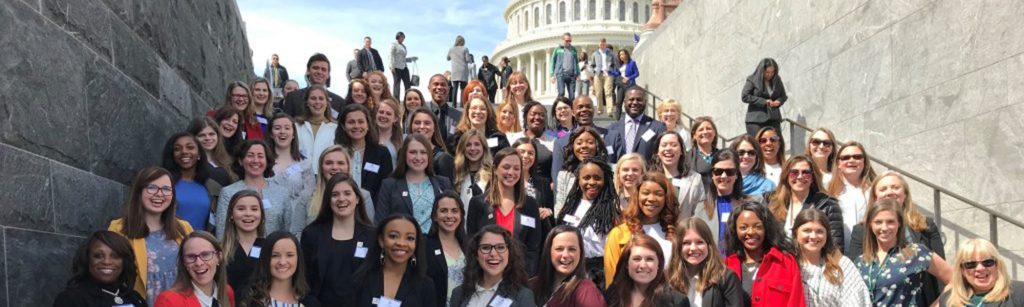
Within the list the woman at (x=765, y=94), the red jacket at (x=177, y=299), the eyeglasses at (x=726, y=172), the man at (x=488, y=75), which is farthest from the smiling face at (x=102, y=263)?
the man at (x=488, y=75)

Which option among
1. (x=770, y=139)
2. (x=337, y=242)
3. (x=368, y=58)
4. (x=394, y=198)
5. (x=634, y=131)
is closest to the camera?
(x=337, y=242)

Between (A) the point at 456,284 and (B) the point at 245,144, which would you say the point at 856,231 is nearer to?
(A) the point at 456,284

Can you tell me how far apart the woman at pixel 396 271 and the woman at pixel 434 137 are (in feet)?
6.55

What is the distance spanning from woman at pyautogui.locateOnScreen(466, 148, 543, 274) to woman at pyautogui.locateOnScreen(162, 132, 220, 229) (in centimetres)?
179

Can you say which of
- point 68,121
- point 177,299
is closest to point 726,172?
point 177,299

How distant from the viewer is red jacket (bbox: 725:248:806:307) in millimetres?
5199

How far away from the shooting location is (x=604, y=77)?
21578mm

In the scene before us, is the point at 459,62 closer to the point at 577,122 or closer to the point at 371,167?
the point at 577,122

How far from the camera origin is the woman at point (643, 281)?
5027mm

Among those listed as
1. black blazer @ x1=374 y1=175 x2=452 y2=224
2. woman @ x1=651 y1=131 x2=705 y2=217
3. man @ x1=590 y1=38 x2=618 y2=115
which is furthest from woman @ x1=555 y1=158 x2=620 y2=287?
man @ x1=590 y1=38 x2=618 y2=115

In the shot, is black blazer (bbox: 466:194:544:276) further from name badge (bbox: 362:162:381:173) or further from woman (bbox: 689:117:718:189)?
woman (bbox: 689:117:718:189)

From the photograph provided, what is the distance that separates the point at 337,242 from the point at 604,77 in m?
16.5

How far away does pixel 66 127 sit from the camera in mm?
5039

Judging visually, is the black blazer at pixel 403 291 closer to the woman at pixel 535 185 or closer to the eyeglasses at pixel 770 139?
the woman at pixel 535 185
